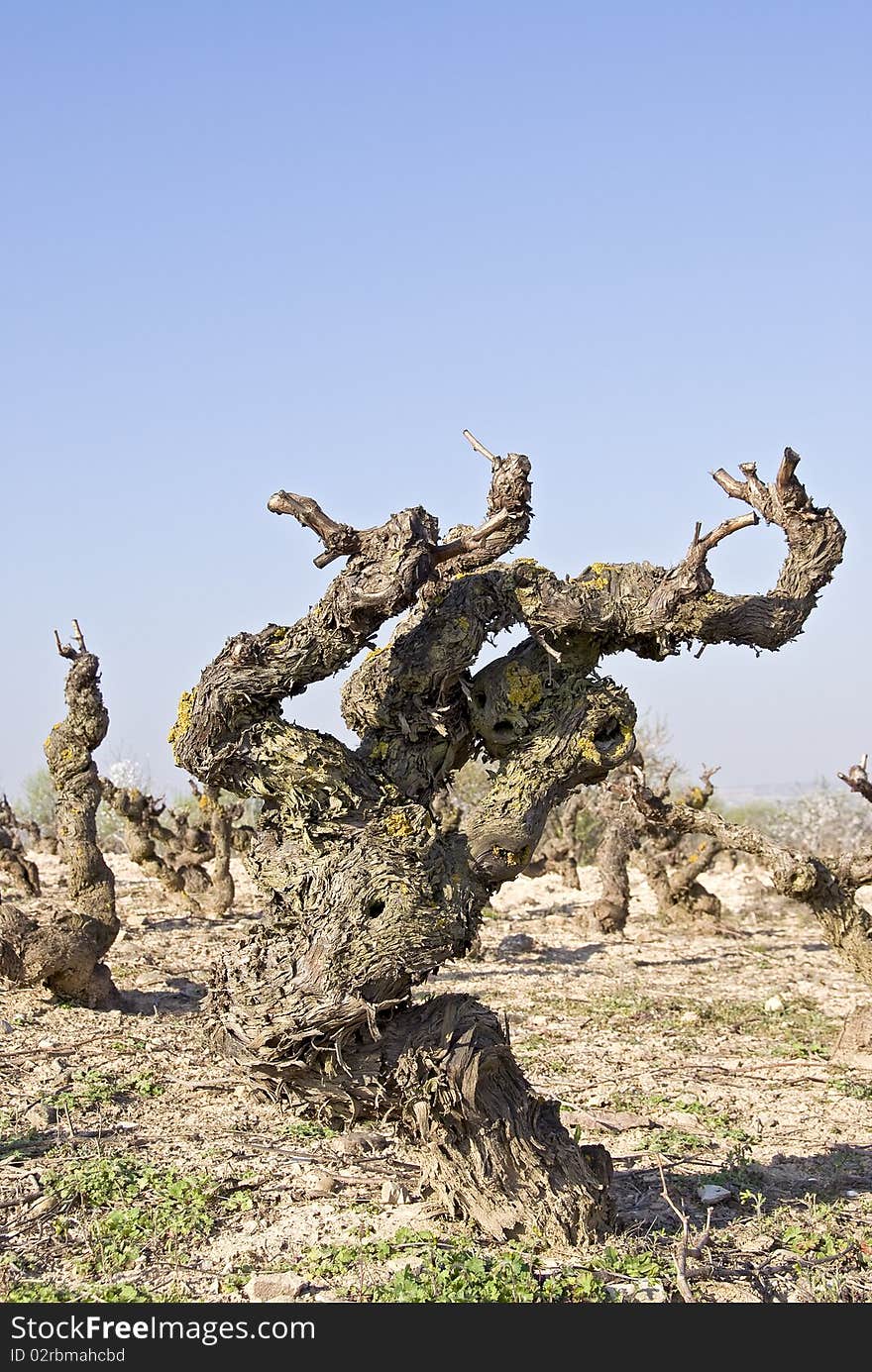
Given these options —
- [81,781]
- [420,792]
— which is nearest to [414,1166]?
[420,792]

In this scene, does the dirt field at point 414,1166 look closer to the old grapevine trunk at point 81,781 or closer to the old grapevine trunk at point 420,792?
the old grapevine trunk at point 420,792

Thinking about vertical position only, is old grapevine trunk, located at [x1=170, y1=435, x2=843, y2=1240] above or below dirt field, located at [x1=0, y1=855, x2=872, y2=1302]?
above

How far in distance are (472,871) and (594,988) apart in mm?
8927

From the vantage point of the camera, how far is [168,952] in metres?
16.4

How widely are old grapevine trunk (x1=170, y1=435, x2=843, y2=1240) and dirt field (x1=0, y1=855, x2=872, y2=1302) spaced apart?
636mm

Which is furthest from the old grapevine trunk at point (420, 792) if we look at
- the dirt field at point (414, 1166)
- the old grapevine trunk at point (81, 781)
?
the old grapevine trunk at point (81, 781)

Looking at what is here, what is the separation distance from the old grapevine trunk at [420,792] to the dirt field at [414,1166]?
64cm

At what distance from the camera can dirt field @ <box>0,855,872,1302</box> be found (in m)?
6.02

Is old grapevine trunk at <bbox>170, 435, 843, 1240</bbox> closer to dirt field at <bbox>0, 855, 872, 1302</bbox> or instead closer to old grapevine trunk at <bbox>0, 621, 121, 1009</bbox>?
dirt field at <bbox>0, 855, 872, 1302</bbox>

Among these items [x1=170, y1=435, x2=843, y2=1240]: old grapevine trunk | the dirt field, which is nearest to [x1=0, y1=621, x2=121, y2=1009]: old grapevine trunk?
the dirt field

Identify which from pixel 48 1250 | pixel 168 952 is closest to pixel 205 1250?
pixel 48 1250

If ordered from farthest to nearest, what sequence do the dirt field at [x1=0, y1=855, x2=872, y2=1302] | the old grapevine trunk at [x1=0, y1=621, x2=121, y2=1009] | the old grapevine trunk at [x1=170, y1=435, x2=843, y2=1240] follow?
1. the old grapevine trunk at [x1=0, y1=621, x2=121, y2=1009]
2. the old grapevine trunk at [x1=170, y1=435, x2=843, y2=1240]
3. the dirt field at [x1=0, y1=855, x2=872, y2=1302]

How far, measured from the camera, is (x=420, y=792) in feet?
23.7

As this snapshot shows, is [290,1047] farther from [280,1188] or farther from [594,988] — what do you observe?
[594,988]
